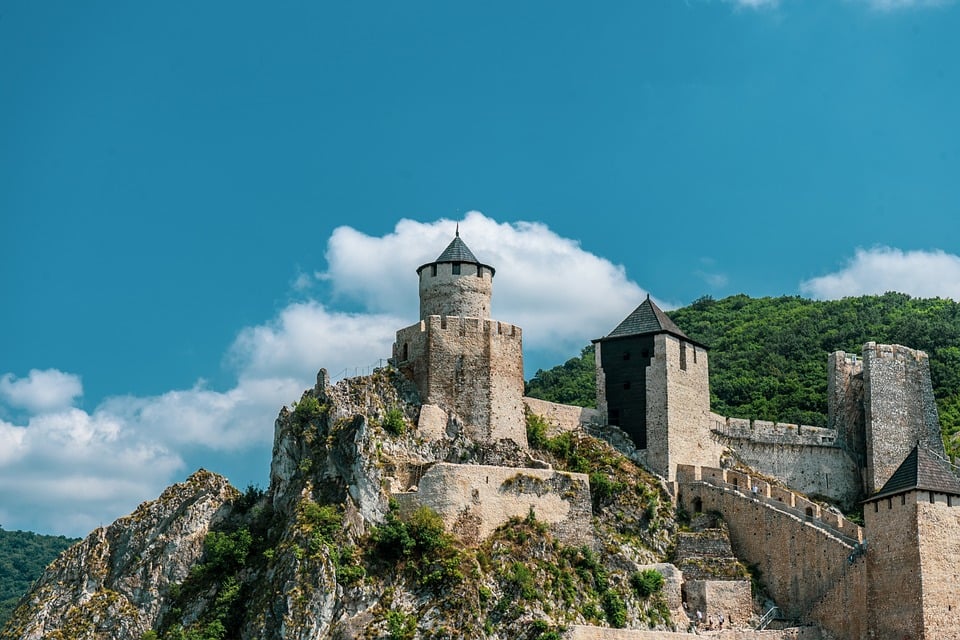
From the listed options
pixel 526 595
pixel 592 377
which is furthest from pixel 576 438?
pixel 592 377

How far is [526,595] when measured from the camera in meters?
50.9

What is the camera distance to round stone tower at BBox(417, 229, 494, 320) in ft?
198

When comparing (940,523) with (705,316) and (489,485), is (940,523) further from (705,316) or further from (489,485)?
(705,316)

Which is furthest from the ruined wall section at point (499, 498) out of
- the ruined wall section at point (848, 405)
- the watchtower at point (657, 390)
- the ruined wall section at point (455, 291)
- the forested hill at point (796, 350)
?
the forested hill at point (796, 350)

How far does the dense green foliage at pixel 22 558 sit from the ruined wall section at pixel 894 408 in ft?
211

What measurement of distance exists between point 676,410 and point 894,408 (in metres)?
11.4

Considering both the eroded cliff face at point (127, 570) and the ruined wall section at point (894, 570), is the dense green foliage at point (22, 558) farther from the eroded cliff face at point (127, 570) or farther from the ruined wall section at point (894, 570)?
the ruined wall section at point (894, 570)

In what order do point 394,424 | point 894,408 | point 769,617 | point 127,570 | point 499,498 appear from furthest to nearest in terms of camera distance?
point 894,408, point 127,570, point 394,424, point 769,617, point 499,498

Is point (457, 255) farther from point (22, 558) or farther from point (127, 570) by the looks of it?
point (22, 558)

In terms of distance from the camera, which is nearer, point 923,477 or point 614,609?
point 923,477

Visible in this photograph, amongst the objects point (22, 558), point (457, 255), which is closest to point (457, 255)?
point (457, 255)

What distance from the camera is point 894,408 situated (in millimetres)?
65875

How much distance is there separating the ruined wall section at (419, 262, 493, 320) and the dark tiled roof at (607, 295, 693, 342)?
23.2 ft

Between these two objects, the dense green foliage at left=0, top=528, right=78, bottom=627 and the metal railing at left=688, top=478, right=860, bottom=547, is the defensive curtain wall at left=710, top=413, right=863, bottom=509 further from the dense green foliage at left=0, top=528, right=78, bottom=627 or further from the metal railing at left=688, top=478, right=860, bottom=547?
the dense green foliage at left=0, top=528, right=78, bottom=627
